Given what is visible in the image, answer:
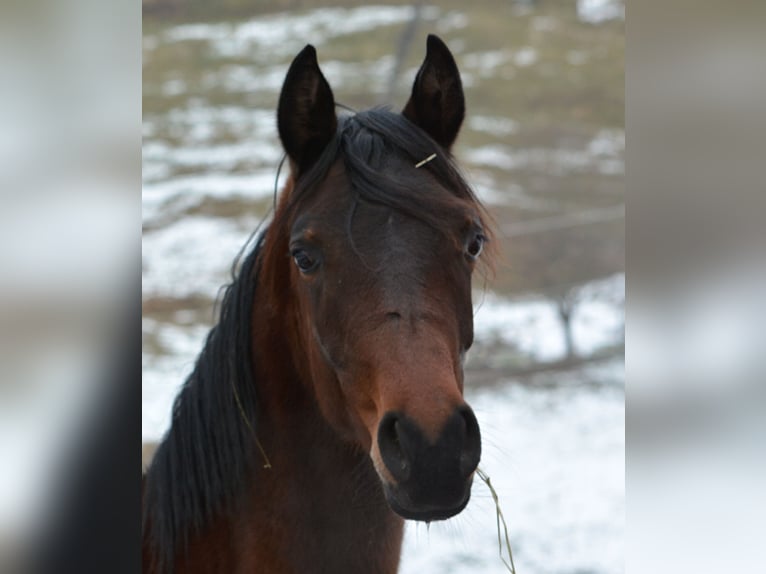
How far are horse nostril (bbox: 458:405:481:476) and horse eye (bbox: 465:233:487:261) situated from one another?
17.5 inches

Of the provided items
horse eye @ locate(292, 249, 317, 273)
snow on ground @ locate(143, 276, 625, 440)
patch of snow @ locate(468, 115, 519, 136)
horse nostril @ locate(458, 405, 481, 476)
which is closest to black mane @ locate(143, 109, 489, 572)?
horse eye @ locate(292, 249, 317, 273)

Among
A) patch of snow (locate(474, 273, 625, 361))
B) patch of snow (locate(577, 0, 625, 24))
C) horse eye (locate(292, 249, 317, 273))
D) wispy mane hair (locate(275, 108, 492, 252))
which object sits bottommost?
patch of snow (locate(474, 273, 625, 361))

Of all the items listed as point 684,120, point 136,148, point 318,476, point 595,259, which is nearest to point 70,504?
point 136,148

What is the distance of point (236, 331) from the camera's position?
196 centimetres

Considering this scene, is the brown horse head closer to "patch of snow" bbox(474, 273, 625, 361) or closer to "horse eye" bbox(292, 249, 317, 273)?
"horse eye" bbox(292, 249, 317, 273)

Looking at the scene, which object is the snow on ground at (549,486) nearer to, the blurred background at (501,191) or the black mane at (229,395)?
the blurred background at (501,191)

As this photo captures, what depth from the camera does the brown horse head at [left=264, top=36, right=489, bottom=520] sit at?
1432 millimetres

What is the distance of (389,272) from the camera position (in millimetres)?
1606

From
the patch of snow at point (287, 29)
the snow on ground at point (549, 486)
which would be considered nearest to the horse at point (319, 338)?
the snow on ground at point (549, 486)

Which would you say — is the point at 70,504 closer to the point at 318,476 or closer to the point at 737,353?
the point at 737,353

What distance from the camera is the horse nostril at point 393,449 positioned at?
1.42 m

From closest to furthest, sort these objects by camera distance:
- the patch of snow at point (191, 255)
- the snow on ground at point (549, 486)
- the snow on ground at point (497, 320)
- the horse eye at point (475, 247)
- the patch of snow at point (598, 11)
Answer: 1. the horse eye at point (475, 247)
2. the snow on ground at point (549, 486)
3. the snow on ground at point (497, 320)
4. the patch of snow at point (191, 255)
5. the patch of snow at point (598, 11)

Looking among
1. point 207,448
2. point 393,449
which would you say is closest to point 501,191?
point 207,448

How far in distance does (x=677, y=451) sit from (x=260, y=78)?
6466mm
